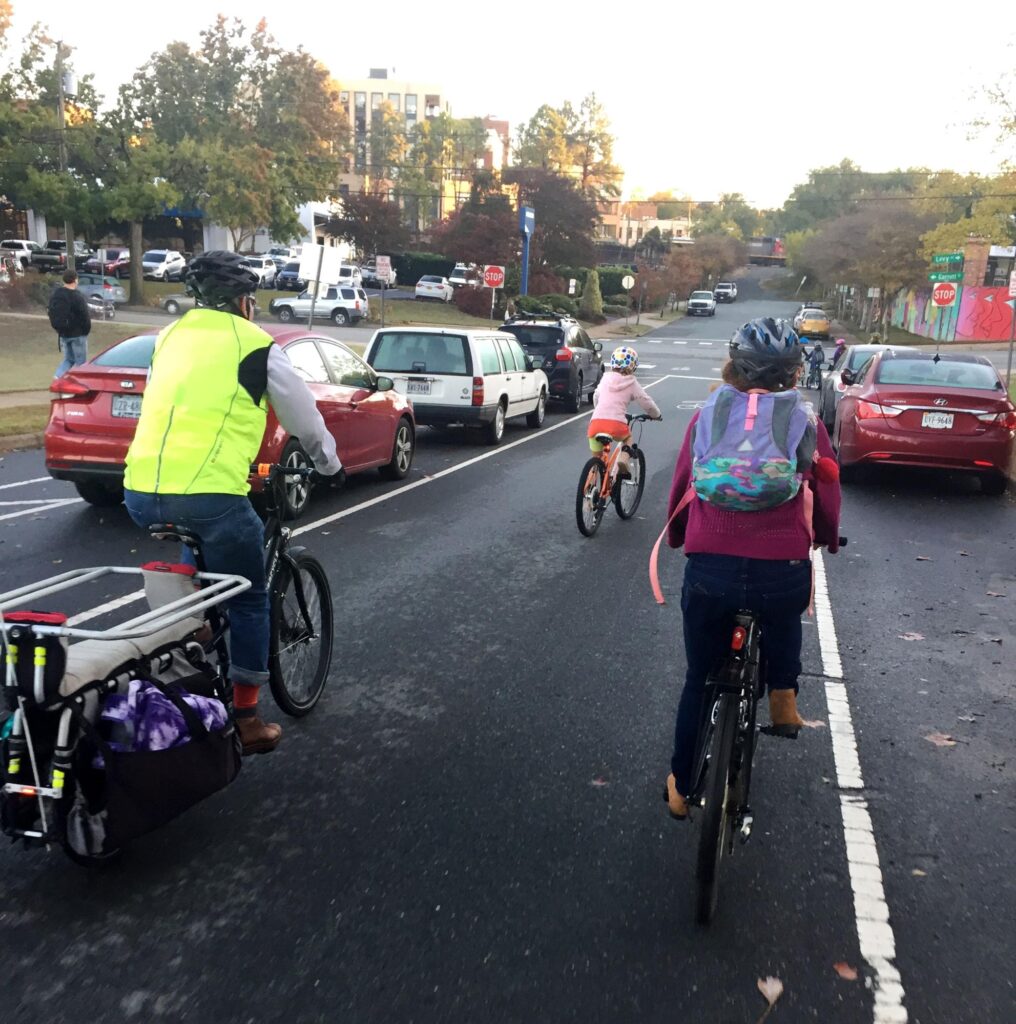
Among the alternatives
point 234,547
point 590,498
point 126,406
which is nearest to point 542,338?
point 590,498

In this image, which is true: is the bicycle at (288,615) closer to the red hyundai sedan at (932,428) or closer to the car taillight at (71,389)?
the car taillight at (71,389)

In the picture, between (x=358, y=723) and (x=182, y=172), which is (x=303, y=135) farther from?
(x=358, y=723)

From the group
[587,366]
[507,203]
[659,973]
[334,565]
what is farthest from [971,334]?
[659,973]

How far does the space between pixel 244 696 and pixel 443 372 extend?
1060 centimetres

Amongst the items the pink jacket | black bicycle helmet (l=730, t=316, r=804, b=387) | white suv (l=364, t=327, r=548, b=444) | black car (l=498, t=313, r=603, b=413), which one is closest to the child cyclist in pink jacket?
the pink jacket

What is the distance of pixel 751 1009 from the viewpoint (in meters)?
2.83

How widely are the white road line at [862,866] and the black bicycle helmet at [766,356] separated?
176 centimetres

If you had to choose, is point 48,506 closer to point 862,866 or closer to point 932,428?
point 862,866

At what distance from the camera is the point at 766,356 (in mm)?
3338

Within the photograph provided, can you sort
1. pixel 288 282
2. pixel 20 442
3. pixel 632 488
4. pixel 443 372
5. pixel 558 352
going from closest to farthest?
pixel 632 488 → pixel 20 442 → pixel 443 372 → pixel 558 352 → pixel 288 282

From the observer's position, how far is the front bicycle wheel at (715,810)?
3.06 meters

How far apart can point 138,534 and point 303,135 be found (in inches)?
2291

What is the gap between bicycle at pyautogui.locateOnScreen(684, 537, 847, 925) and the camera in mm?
3082

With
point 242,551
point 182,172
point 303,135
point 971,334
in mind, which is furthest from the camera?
point 303,135
